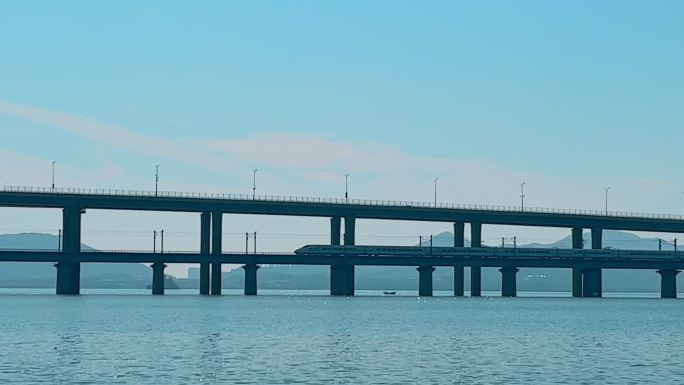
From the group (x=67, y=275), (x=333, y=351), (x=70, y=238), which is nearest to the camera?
(x=333, y=351)

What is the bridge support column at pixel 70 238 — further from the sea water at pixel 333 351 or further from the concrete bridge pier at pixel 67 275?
the sea water at pixel 333 351

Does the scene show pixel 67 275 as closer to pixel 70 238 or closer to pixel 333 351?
pixel 70 238

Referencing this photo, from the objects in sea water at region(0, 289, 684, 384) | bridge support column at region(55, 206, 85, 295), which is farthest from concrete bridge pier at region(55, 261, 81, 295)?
sea water at region(0, 289, 684, 384)

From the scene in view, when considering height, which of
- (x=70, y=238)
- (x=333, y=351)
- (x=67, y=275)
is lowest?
(x=333, y=351)

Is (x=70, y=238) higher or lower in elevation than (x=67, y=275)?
higher

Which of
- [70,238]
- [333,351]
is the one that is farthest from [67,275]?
[333,351]

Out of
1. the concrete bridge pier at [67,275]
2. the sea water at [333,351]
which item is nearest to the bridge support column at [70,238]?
the concrete bridge pier at [67,275]

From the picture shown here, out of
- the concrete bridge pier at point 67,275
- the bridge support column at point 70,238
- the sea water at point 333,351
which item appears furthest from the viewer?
the concrete bridge pier at point 67,275

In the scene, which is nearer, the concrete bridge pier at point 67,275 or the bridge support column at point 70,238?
the bridge support column at point 70,238

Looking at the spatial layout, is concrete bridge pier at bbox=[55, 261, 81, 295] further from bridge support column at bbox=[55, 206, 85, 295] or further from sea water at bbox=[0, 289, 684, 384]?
sea water at bbox=[0, 289, 684, 384]

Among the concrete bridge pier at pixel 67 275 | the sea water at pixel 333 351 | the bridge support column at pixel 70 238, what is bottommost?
the sea water at pixel 333 351

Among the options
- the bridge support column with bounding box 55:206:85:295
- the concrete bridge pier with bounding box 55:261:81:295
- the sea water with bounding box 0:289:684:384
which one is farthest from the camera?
the concrete bridge pier with bounding box 55:261:81:295

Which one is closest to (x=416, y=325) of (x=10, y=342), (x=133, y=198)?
(x=10, y=342)

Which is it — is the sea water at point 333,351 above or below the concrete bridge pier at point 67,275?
below
